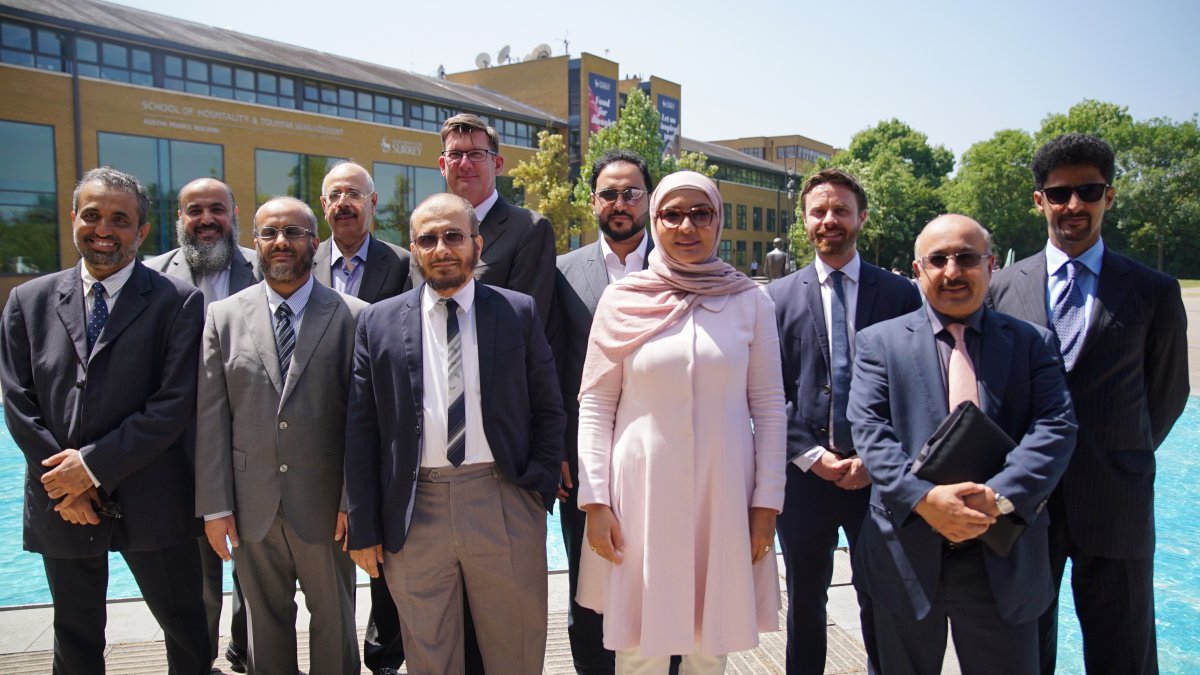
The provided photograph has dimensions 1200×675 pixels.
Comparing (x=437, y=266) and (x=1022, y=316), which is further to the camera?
(x=1022, y=316)

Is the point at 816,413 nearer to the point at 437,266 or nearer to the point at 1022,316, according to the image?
the point at 1022,316

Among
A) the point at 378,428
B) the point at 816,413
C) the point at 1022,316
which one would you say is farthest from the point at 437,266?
the point at 1022,316

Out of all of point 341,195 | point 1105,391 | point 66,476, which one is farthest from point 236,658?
point 1105,391

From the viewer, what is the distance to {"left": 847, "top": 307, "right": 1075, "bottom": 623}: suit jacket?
2.57m

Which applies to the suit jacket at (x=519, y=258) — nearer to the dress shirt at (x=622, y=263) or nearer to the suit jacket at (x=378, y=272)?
the dress shirt at (x=622, y=263)

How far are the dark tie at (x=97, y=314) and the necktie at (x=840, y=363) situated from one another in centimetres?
326

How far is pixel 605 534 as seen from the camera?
2738 mm

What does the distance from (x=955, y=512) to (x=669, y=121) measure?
2074 inches

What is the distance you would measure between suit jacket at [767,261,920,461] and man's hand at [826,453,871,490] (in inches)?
7.0

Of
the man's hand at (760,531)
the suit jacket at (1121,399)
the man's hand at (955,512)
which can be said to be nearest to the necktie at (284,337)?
the man's hand at (760,531)

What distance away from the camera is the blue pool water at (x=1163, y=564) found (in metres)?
5.26

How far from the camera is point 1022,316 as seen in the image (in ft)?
10.4

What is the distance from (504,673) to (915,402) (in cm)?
198

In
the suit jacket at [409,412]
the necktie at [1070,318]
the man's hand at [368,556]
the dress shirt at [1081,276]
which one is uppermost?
the dress shirt at [1081,276]
